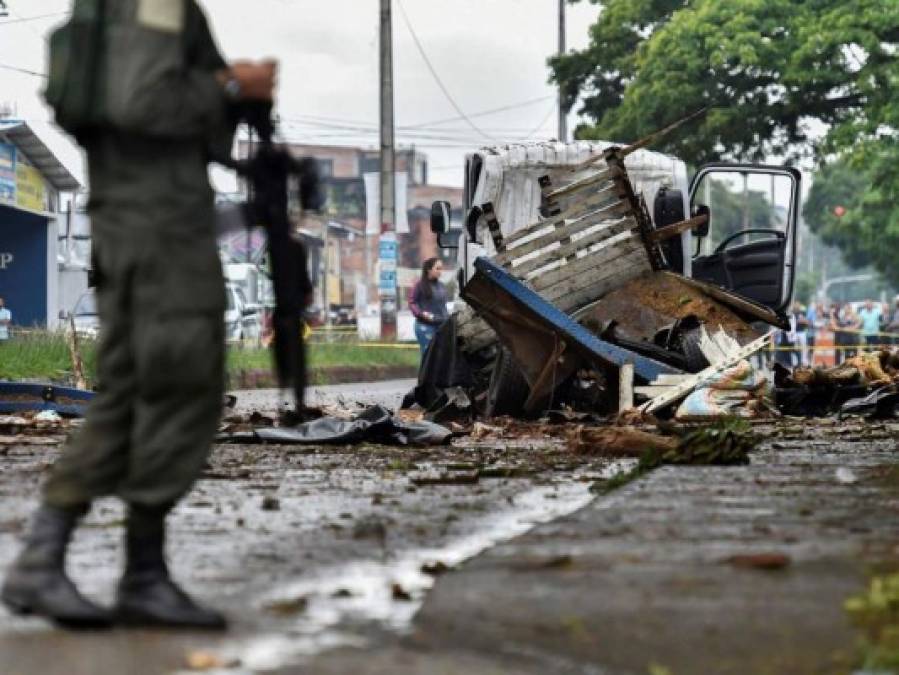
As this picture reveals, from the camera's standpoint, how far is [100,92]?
4.59 metres

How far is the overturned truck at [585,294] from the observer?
15.8 m

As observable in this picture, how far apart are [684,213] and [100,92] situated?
14167mm

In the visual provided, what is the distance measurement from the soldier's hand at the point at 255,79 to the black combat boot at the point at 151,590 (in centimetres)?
94

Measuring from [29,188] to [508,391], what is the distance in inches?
1149

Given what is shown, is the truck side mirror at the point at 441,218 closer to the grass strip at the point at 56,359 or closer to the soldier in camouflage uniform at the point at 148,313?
the grass strip at the point at 56,359

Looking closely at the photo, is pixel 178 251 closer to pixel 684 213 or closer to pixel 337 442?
pixel 337 442

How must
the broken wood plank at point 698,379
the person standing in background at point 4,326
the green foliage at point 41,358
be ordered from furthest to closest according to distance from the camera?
the person standing in background at point 4,326
the green foliage at point 41,358
the broken wood plank at point 698,379

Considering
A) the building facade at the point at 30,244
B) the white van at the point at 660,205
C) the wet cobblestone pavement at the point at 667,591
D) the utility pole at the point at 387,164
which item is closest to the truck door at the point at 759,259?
the white van at the point at 660,205

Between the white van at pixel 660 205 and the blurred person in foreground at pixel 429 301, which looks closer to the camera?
the white van at pixel 660 205

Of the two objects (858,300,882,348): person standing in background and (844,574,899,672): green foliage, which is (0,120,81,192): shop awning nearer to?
(858,300,882,348): person standing in background

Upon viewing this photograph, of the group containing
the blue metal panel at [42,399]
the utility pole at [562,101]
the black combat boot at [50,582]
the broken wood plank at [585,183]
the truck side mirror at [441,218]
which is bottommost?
the blue metal panel at [42,399]

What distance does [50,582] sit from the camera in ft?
15.0

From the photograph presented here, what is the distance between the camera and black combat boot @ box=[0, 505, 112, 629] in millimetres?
4500

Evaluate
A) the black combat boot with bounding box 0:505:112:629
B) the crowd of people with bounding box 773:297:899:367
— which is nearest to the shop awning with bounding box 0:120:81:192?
the crowd of people with bounding box 773:297:899:367
